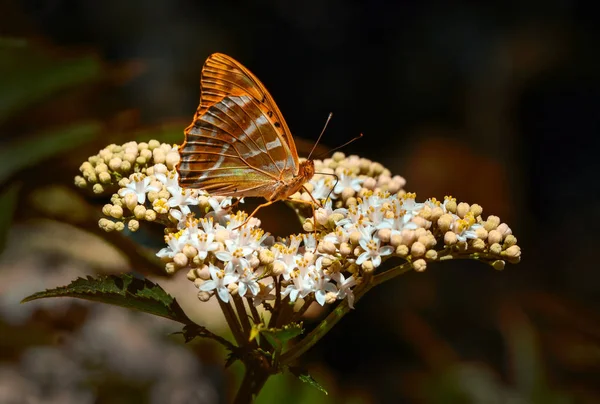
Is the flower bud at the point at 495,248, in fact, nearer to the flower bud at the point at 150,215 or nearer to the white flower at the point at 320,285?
the white flower at the point at 320,285

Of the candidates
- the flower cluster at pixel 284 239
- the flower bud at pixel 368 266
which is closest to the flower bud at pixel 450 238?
the flower cluster at pixel 284 239

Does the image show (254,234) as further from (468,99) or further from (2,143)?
(468,99)

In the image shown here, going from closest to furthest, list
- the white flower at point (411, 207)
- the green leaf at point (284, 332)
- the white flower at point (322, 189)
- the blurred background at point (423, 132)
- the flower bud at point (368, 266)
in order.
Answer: the green leaf at point (284, 332) → the flower bud at point (368, 266) → the white flower at point (411, 207) → the white flower at point (322, 189) → the blurred background at point (423, 132)

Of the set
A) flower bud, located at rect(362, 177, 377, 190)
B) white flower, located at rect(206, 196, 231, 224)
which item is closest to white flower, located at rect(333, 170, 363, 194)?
flower bud, located at rect(362, 177, 377, 190)

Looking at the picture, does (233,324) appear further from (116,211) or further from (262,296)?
(116,211)

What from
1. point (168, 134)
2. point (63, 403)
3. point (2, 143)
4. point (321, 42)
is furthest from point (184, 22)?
point (63, 403)

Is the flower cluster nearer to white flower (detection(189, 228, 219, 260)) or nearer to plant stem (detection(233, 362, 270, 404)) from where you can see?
white flower (detection(189, 228, 219, 260))
